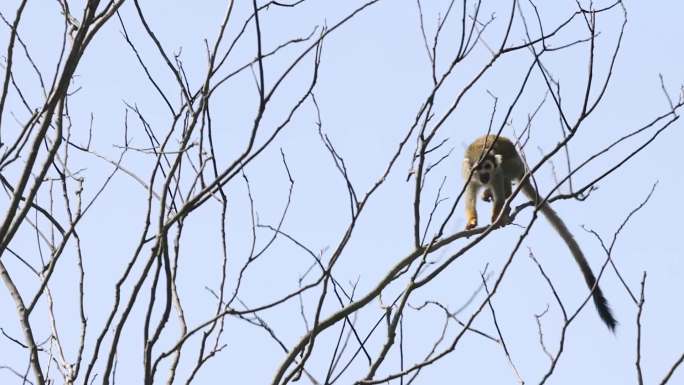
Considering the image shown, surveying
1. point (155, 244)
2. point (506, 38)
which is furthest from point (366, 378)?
point (506, 38)

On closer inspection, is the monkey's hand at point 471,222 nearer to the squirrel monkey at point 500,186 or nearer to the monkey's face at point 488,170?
the squirrel monkey at point 500,186

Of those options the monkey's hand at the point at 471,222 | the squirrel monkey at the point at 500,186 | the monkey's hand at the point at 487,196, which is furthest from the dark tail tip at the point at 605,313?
the monkey's hand at the point at 487,196

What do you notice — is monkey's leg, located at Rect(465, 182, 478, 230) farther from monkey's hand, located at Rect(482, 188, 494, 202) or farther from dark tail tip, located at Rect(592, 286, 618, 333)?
dark tail tip, located at Rect(592, 286, 618, 333)

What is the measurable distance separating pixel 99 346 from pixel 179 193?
0.75 m

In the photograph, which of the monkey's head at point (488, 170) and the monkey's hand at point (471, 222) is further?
the monkey's head at point (488, 170)

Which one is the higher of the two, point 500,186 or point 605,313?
point 500,186

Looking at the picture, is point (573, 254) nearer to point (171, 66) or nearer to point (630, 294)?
point (630, 294)

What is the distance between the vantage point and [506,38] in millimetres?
2992

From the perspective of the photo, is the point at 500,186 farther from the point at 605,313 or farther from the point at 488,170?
the point at 605,313

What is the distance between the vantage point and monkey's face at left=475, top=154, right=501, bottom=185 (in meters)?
6.12

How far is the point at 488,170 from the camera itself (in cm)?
616

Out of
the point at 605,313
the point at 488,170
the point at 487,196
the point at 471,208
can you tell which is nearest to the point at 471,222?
the point at 471,208

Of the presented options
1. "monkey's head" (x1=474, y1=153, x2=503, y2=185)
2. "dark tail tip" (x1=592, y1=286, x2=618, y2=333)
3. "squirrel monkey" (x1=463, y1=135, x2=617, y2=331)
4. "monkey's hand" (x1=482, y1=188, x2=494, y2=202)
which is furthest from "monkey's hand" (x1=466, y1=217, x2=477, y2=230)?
"dark tail tip" (x1=592, y1=286, x2=618, y2=333)

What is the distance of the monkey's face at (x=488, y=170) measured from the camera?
20.1 ft
